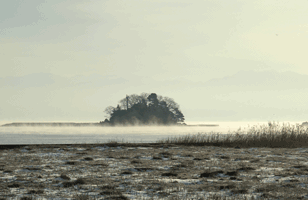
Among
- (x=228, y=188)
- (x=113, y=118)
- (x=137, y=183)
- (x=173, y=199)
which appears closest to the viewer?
(x=173, y=199)

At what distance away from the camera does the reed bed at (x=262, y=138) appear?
2470cm

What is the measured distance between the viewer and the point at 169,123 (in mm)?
95500

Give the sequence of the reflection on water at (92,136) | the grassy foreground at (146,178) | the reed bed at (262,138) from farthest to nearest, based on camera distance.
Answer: the reflection on water at (92,136) → the reed bed at (262,138) → the grassy foreground at (146,178)

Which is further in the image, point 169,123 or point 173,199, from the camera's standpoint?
point 169,123

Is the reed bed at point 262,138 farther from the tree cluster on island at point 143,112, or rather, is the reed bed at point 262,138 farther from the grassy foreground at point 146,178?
the tree cluster on island at point 143,112

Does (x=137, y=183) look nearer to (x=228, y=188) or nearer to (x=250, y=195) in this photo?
(x=228, y=188)

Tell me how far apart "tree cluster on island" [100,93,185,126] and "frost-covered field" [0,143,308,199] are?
248 ft

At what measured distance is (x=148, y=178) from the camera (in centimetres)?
1064

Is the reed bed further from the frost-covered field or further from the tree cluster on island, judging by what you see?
the tree cluster on island

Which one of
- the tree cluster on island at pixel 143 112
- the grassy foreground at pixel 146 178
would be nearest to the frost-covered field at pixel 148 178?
the grassy foreground at pixel 146 178

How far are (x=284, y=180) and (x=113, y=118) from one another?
83.0 metres

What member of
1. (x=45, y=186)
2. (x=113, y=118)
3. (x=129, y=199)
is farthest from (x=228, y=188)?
(x=113, y=118)

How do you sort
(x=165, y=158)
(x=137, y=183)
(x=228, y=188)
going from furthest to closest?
(x=165, y=158), (x=137, y=183), (x=228, y=188)

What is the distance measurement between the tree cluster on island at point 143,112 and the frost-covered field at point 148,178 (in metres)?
75.7
